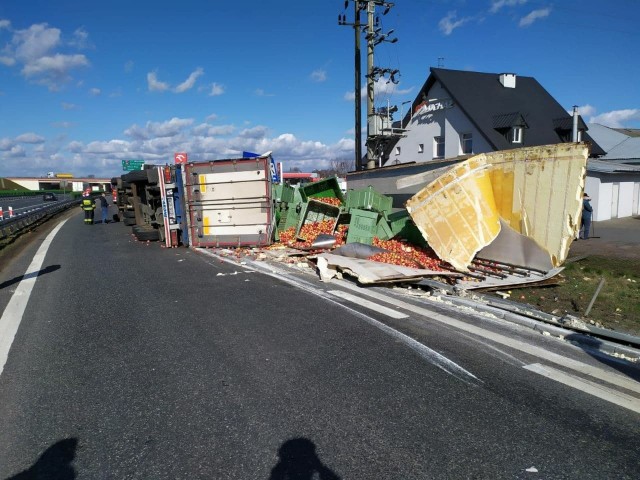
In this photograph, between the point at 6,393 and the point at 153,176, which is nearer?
the point at 6,393

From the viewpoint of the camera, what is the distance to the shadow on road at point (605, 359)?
4238mm

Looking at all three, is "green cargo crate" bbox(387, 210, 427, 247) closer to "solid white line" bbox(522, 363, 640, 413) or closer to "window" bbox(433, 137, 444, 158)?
"solid white line" bbox(522, 363, 640, 413)

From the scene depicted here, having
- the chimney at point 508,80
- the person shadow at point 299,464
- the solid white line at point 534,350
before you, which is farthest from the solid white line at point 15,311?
the chimney at point 508,80

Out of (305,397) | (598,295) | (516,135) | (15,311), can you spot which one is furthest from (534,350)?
(516,135)

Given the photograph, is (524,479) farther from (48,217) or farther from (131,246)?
(48,217)


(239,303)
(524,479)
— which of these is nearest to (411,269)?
(239,303)

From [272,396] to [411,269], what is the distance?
16.4 ft

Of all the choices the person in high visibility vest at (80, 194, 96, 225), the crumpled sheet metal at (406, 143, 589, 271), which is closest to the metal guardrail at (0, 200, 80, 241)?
the person in high visibility vest at (80, 194, 96, 225)

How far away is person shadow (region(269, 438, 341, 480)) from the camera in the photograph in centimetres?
280

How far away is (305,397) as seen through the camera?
3.80m

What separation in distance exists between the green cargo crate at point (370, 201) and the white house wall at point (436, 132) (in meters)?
16.3

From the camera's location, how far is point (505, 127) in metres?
26.9

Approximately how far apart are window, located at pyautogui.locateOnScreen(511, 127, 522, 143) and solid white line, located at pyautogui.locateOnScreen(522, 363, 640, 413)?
2628 cm

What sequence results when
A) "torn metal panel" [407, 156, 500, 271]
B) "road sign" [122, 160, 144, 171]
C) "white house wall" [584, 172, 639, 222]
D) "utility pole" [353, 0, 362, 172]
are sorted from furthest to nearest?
1. "road sign" [122, 160, 144, 171]
2. "utility pole" [353, 0, 362, 172]
3. "white house wall" [584, 172, 639, 222]
4. "torn metal panel" [407, 156, 500, 271]
